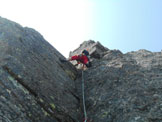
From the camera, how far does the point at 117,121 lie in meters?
7.60

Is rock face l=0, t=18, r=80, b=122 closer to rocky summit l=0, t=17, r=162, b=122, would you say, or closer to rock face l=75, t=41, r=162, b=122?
rocky summit l=0, t=17, r=162, b=122

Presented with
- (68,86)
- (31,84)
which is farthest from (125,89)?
(31,84)

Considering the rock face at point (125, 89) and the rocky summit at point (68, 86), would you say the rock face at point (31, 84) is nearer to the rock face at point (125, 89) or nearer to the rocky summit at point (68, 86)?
the rocky summit at point (68, 86)

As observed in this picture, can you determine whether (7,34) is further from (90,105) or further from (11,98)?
(90,105)

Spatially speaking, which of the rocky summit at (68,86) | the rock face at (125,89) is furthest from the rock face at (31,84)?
the rock face at (125,89)

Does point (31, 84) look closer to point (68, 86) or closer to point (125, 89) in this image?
point (68, 86)

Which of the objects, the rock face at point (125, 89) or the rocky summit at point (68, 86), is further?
the rock face at point (125, 89)

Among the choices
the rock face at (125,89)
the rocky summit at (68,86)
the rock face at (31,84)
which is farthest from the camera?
the rock face at (125,89)

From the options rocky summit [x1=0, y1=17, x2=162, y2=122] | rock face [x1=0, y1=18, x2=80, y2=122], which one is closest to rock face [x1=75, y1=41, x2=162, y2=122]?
rocky summit [x1=0, y1=17, x2=162, y2=122]

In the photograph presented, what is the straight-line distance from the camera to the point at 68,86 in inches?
401

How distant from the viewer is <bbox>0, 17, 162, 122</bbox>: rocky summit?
6.90 m

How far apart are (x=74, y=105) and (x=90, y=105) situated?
2.54 feet

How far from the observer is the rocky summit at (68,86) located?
22.6 ft

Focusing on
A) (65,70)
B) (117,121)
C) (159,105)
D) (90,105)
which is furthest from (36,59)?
(159,105)
